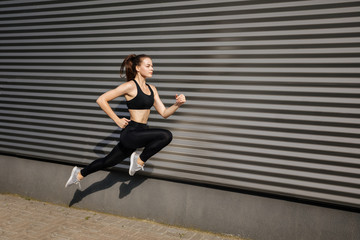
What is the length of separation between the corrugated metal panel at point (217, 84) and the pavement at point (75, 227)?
836 millimetres

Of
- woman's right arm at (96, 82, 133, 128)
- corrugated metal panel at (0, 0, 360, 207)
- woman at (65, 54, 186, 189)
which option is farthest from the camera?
woman at (65, 54, 186, 189)

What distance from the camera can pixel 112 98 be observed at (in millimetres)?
4734

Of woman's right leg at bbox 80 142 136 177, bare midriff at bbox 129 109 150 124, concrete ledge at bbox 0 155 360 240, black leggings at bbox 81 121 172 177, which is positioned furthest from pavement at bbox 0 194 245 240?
bare midriff at bbox 129 109 150 124

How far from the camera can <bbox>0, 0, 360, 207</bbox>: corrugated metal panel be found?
14.6 feet

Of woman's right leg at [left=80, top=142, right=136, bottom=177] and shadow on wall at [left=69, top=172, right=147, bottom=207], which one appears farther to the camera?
shadow on wall at [left=69, top=172, right=147, bottom=207]

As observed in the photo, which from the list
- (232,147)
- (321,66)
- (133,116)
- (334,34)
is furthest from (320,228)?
(133,116)

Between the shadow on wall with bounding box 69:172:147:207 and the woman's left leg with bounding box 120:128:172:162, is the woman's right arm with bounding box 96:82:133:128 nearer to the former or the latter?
the woman's left leg with bounding box 120:128:172:162

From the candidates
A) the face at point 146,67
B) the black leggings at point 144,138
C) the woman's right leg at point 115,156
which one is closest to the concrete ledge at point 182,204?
the woman's right leg at point 115,156

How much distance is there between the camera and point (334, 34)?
14.4 feet

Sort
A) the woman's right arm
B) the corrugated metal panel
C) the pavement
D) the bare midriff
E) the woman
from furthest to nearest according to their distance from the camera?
the pavement < the bare midriff < the woman < the woman's right arm < the corrugated metal panel

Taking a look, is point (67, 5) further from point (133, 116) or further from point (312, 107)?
point (312, 107)

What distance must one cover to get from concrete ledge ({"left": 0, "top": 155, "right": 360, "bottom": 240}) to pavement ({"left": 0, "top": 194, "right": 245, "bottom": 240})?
0.17m

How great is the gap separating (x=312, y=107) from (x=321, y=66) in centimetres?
54

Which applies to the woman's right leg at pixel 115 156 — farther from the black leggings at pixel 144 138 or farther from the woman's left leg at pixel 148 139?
the woman's left leg at pixel 148 139
